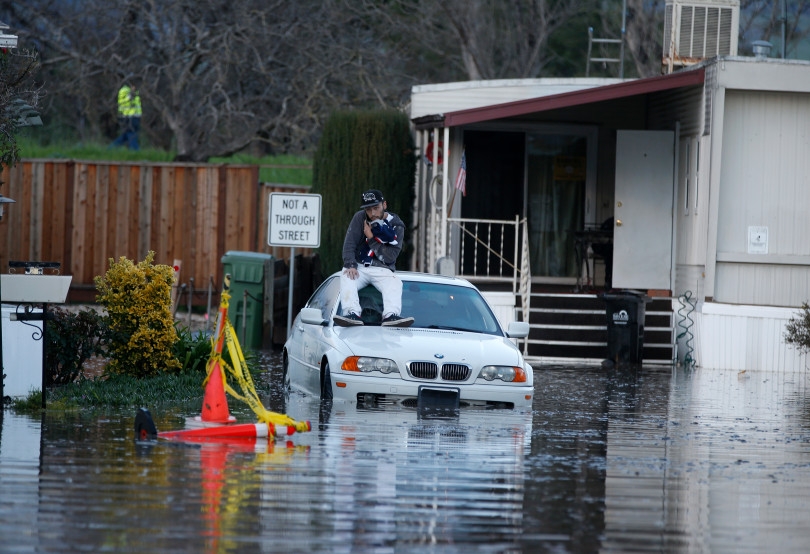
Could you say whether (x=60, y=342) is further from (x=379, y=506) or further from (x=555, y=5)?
(x=555, y=5)

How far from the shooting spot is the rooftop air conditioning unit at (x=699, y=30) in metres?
21.5

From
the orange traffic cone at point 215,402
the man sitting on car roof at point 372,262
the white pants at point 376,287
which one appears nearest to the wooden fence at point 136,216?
the man sitting on car roof at point 372,262

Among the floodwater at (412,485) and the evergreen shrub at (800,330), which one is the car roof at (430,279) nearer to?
the floodwater at (412,485)

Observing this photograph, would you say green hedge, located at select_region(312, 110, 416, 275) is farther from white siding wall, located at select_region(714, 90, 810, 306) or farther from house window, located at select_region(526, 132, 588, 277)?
white siding wall, located at select_region(714, 90, 810, 306)

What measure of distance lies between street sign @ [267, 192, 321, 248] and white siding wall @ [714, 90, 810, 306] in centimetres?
595

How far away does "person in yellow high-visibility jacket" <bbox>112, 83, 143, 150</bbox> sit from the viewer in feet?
95.5

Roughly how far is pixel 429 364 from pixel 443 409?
1.45 ft

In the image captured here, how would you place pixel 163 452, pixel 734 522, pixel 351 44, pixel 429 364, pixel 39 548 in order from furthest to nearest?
pixel 351 44 < pixel 429 364 < pixel 163 452 < pixel 734 522 < pixel 39 548

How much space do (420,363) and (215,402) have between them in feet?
7.22

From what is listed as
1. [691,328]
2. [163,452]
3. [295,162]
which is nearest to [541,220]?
[691,328]

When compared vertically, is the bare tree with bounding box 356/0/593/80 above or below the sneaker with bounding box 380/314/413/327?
above

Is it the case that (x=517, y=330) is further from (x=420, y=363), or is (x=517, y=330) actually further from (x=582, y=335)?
(x=582, y=335)

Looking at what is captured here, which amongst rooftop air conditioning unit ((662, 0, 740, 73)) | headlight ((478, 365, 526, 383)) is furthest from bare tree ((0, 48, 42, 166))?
rooftop air conditioning unit ((662, 0, 740, 73))

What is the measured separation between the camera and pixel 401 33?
108 ft
